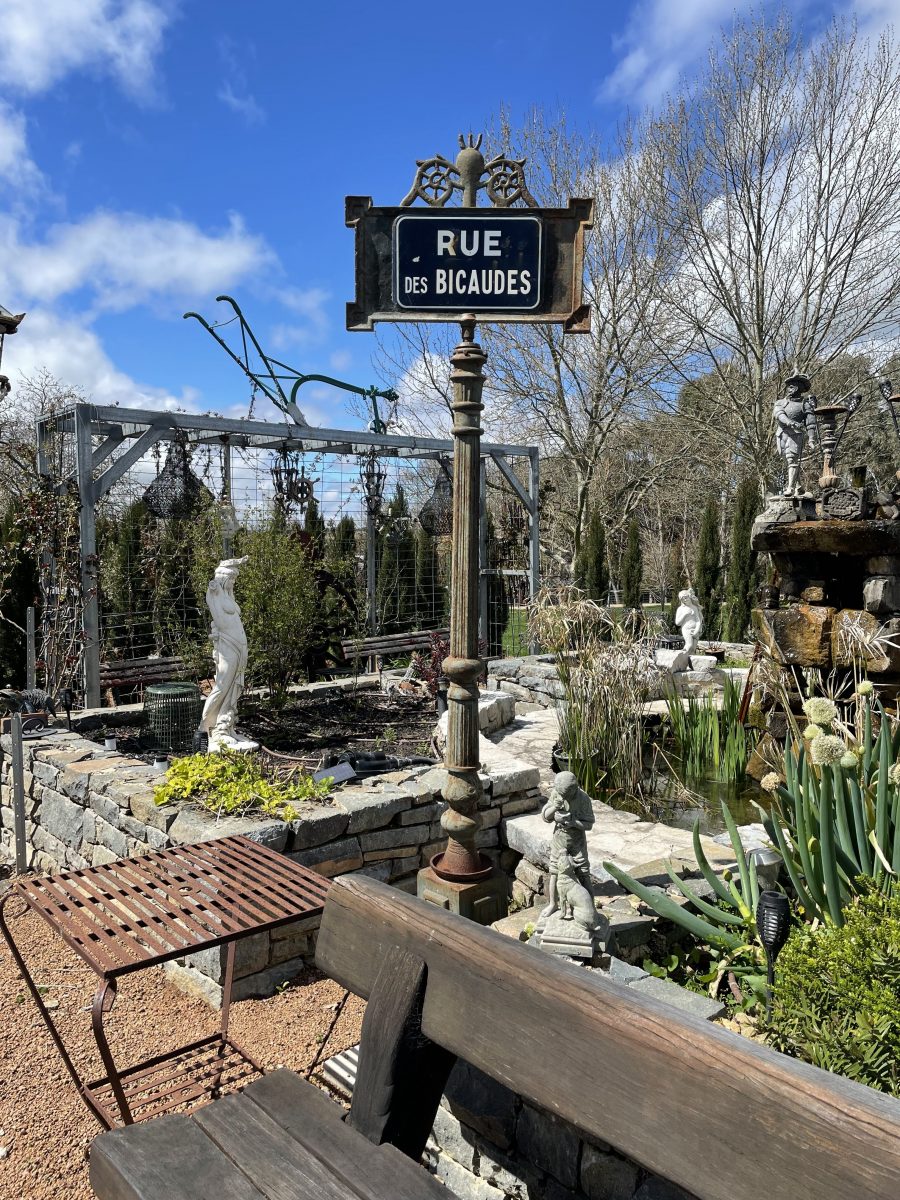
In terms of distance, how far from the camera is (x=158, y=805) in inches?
145

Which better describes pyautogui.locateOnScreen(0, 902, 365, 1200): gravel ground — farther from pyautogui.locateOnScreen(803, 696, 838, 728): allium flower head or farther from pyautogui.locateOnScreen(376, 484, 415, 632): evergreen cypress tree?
pyautogui.locateOnScreen(376, 484, 415, 632): evergreen cypress tree

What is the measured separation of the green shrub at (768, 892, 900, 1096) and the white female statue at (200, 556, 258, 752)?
3.72 m

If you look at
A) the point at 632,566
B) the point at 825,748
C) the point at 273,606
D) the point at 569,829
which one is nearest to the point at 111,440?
the point at 273,606

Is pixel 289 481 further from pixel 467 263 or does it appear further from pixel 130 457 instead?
pixel 467 263

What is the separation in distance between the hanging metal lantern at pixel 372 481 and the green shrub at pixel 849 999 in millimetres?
7207

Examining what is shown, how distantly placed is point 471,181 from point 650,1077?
263 cm

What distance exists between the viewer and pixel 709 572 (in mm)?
13359

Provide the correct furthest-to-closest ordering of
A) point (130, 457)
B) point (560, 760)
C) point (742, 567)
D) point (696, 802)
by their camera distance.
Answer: point (742, 567), point (130, 457), point (560, 760), point (696, 802)

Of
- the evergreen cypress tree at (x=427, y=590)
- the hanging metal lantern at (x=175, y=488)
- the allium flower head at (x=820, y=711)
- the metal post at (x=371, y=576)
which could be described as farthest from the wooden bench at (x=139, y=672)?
the allium flower head at (x=820, y=711)

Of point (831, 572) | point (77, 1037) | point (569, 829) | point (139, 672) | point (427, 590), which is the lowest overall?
point (77, 1037)

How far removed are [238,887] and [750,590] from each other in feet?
37.5

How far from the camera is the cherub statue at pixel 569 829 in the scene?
2557 mm

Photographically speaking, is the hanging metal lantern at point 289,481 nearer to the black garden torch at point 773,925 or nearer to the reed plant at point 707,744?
the reed plant at point 707,744

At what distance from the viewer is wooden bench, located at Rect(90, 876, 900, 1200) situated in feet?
3.30
